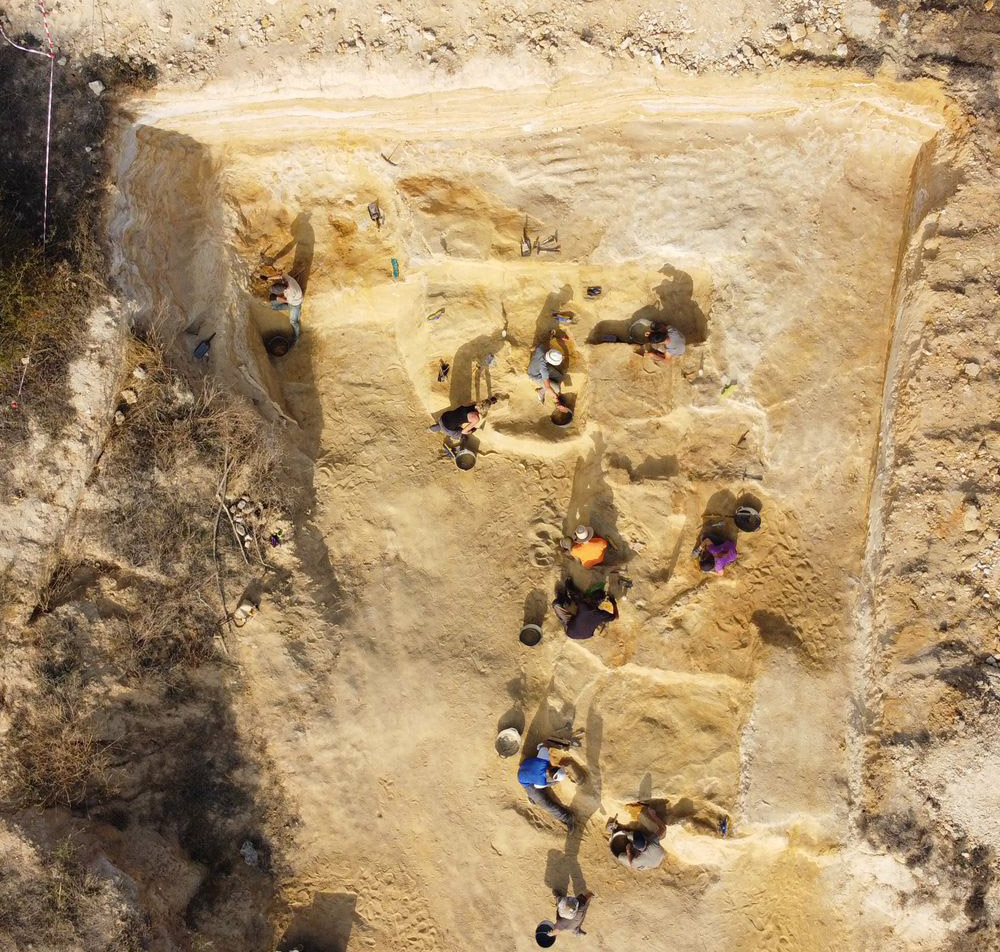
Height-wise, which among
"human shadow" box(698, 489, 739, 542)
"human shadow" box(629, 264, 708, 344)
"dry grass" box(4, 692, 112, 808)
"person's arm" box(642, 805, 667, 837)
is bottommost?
"person's arm" box(642, 805, 667, 837)

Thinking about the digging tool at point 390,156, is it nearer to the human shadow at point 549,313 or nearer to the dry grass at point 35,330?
the human shadow at point 549,313

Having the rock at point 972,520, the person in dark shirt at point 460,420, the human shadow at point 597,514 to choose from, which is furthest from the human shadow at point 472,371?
the rock at point 972,520

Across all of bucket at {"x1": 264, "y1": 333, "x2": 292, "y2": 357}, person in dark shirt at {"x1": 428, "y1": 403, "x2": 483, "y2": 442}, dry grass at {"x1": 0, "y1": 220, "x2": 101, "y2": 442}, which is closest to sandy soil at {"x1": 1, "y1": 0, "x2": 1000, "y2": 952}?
bucket at {"x1": 264, "y1": 333, "x2": 292, "y2": 357}

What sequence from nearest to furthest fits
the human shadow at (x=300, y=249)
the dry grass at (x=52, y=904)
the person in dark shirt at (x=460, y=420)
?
1. the dry grass at (x=52, y=904)
2. the person in dark shirt at (x=460, y=420)
3. the human shadow at (x=300, y=249)

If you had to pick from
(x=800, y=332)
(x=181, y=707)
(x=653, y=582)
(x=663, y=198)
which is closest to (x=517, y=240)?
(x=663, y=198)

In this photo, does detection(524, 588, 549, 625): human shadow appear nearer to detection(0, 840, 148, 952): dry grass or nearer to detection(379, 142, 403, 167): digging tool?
detection(0, 840, 148, 952): dry grass

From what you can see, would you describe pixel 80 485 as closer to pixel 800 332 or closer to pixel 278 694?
pixel 278 694
